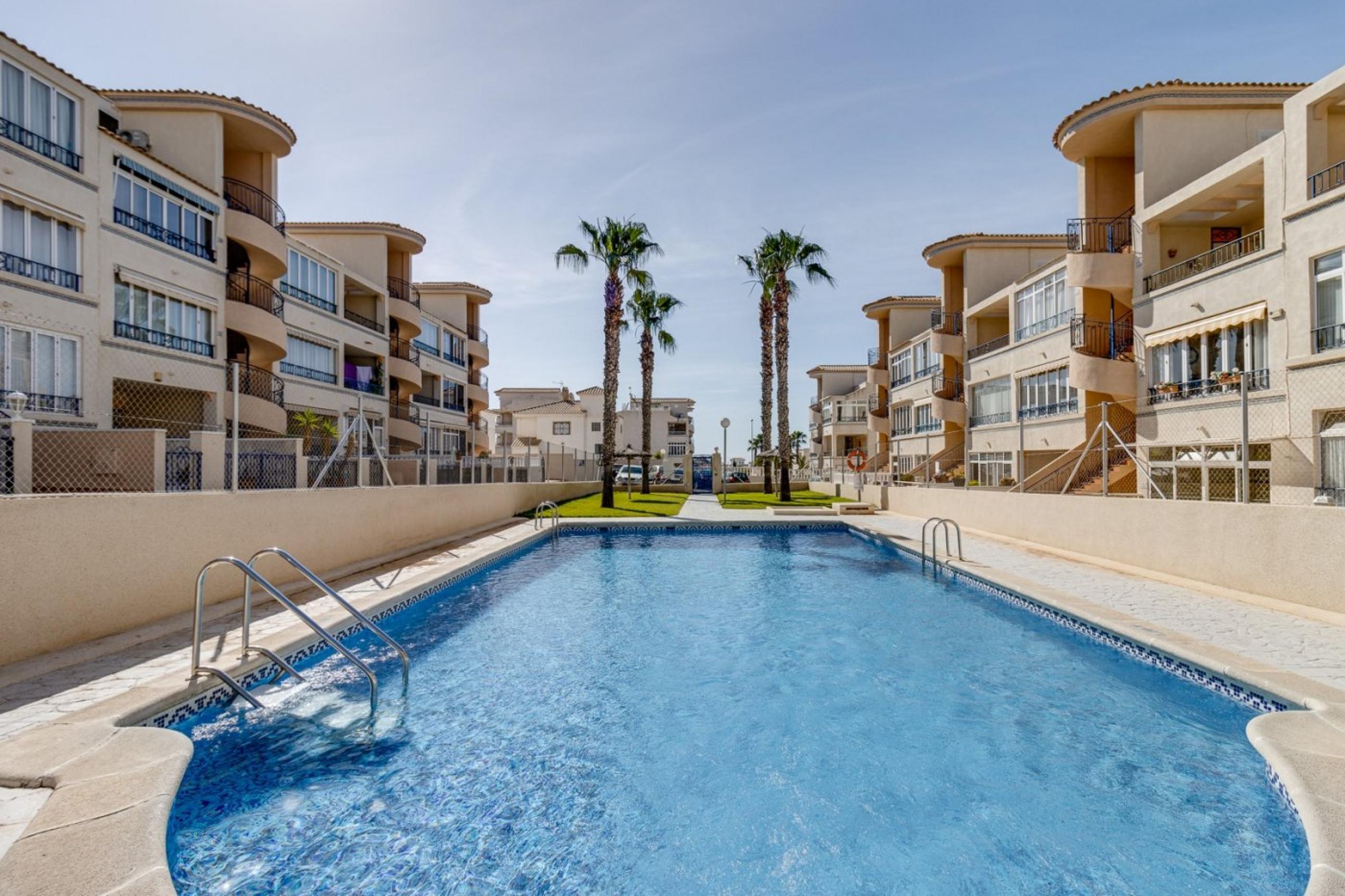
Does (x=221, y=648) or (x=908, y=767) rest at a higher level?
(x=221, y=648)

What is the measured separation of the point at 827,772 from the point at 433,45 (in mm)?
13046

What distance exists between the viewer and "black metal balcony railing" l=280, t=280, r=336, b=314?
80.8ft

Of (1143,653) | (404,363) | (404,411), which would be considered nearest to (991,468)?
(1143,653)

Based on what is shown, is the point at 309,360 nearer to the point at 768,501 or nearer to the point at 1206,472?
the point at 768,501

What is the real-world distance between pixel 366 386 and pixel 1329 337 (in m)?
32.2

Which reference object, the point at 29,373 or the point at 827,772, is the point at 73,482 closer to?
the point at 827,772

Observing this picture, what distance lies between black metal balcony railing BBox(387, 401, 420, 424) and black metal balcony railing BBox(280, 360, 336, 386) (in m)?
3.44

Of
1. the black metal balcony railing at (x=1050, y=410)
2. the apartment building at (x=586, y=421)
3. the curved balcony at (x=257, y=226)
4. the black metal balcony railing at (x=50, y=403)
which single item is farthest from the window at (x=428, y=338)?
the black metal balcony railing at (x=1050, y=410)

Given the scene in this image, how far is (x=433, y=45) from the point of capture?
1191 cm

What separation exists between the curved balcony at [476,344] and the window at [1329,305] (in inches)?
1518

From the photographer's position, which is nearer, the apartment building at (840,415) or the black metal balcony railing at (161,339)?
the black metal balcony railing at (161,339)

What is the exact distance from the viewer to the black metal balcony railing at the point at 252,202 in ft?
71.0

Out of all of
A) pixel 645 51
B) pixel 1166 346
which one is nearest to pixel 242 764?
pixel 645 51

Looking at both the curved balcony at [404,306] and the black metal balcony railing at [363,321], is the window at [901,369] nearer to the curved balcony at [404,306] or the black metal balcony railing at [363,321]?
the curved balcony at [404,306]
